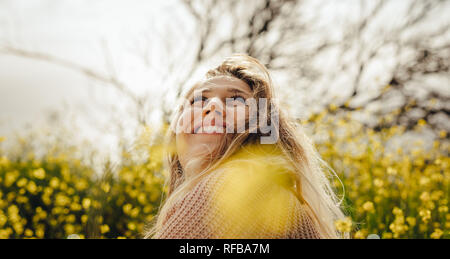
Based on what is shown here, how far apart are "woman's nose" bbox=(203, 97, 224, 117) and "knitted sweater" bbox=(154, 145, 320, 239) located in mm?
277

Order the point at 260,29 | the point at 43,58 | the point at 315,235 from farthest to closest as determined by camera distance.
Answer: the point at 260,29, the point at 43,58, the point at 315,235

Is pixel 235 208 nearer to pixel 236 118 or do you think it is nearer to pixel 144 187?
pixel 236 118

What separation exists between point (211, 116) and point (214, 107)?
0.04m

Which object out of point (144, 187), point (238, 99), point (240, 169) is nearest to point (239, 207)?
point (240, 169)

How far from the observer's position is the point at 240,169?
1.12 metres

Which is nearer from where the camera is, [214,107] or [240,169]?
[240,169]

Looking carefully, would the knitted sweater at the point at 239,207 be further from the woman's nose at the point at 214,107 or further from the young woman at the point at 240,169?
the woman's nose at the point at 214,107

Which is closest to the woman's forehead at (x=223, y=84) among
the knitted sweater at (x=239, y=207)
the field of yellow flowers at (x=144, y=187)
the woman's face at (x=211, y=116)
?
the woman's face at (x=211, y=116)

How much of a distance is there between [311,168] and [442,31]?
6220mm

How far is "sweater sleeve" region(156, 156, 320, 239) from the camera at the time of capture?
102cm

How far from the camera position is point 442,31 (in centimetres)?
639
